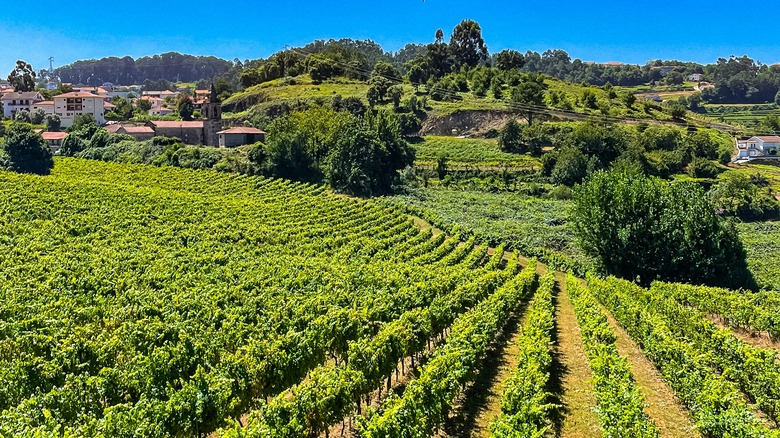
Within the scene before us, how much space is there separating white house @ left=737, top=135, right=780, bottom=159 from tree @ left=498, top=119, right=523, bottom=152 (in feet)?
135

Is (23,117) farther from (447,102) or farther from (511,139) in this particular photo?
(511,139)

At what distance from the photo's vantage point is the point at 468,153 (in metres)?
97.1

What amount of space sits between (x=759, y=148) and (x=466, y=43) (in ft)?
238

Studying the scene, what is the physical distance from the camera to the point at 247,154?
83438mm

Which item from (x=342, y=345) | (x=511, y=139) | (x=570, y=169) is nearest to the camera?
(x=342, y=345)

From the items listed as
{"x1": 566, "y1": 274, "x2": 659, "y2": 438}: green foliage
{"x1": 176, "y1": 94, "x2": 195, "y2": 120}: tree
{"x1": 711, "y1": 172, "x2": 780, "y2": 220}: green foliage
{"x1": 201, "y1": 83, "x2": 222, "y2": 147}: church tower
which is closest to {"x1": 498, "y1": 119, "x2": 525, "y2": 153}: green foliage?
{"x1": 711, "y1": 172, "x2": 780, "y2": 220}: green foliage

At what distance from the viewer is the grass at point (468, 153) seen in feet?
301

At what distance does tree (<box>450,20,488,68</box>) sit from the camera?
14750 centimetres

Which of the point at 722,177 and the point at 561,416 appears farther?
the point at 722,177

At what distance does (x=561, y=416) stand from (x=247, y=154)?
71.9m

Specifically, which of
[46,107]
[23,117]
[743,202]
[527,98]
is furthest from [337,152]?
[46,107]

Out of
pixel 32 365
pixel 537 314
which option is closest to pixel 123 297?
pixel 32 365

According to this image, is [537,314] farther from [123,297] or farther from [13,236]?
[13,236]

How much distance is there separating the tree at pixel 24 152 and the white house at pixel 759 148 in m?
115
